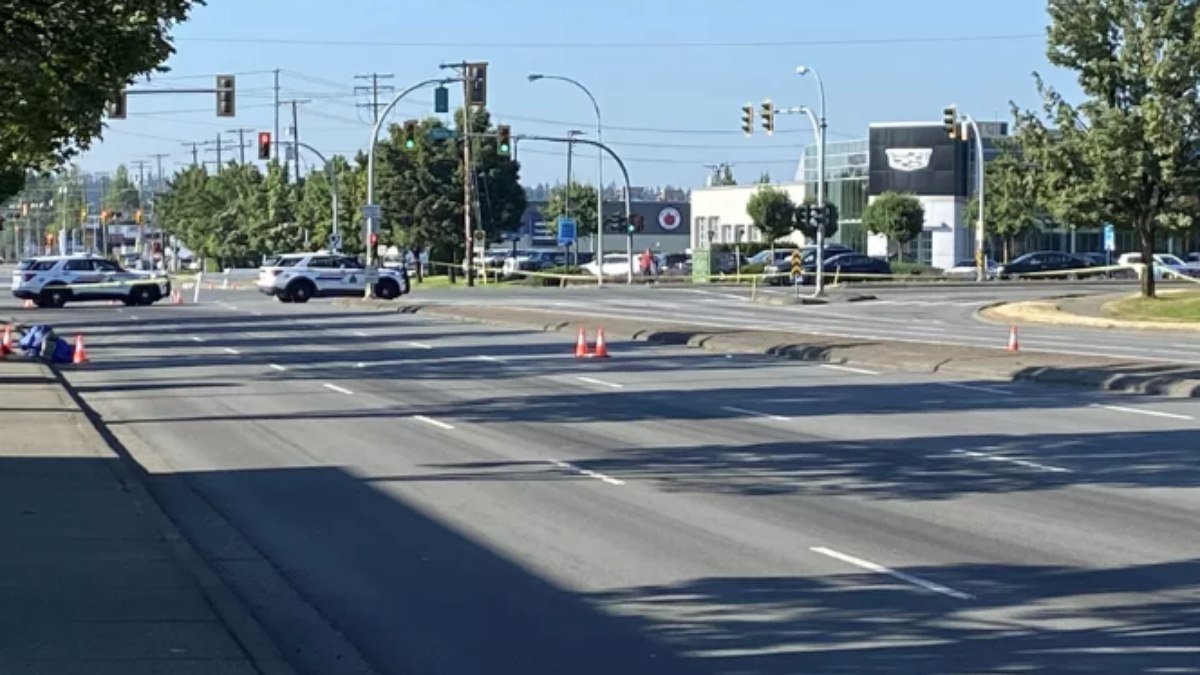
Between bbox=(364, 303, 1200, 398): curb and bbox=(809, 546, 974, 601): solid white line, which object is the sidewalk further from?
bbox=(364, 303, 1200, 398): curb

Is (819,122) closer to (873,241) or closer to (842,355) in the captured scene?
(842,355)

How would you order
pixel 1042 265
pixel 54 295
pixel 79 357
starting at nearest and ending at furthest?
pixel 79 357, pixel 54 295, pixel 1042 265

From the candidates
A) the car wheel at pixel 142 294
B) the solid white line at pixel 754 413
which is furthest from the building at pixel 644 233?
the solid white line at pixel 754 413

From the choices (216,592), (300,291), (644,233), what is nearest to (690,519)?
(216,592)

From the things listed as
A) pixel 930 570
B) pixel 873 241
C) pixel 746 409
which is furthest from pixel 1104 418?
pixel 873 241

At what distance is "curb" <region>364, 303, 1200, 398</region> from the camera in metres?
26.1

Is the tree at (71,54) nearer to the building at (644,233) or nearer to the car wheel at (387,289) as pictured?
the car wheel at (387,289)

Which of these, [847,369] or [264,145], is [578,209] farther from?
[847,369]

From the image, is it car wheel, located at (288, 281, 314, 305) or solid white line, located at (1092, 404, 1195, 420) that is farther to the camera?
car wheel, located at (288, 281, 314, 305)

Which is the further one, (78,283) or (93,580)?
(78,283)

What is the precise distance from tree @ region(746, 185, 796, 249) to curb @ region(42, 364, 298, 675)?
341 feet

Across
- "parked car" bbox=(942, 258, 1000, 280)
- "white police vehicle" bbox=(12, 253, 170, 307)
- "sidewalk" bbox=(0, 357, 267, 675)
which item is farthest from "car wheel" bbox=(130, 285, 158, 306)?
"sidewalk" bbox=(0, 357, 267, 675)

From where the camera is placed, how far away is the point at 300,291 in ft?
225

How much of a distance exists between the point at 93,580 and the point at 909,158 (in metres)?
118
